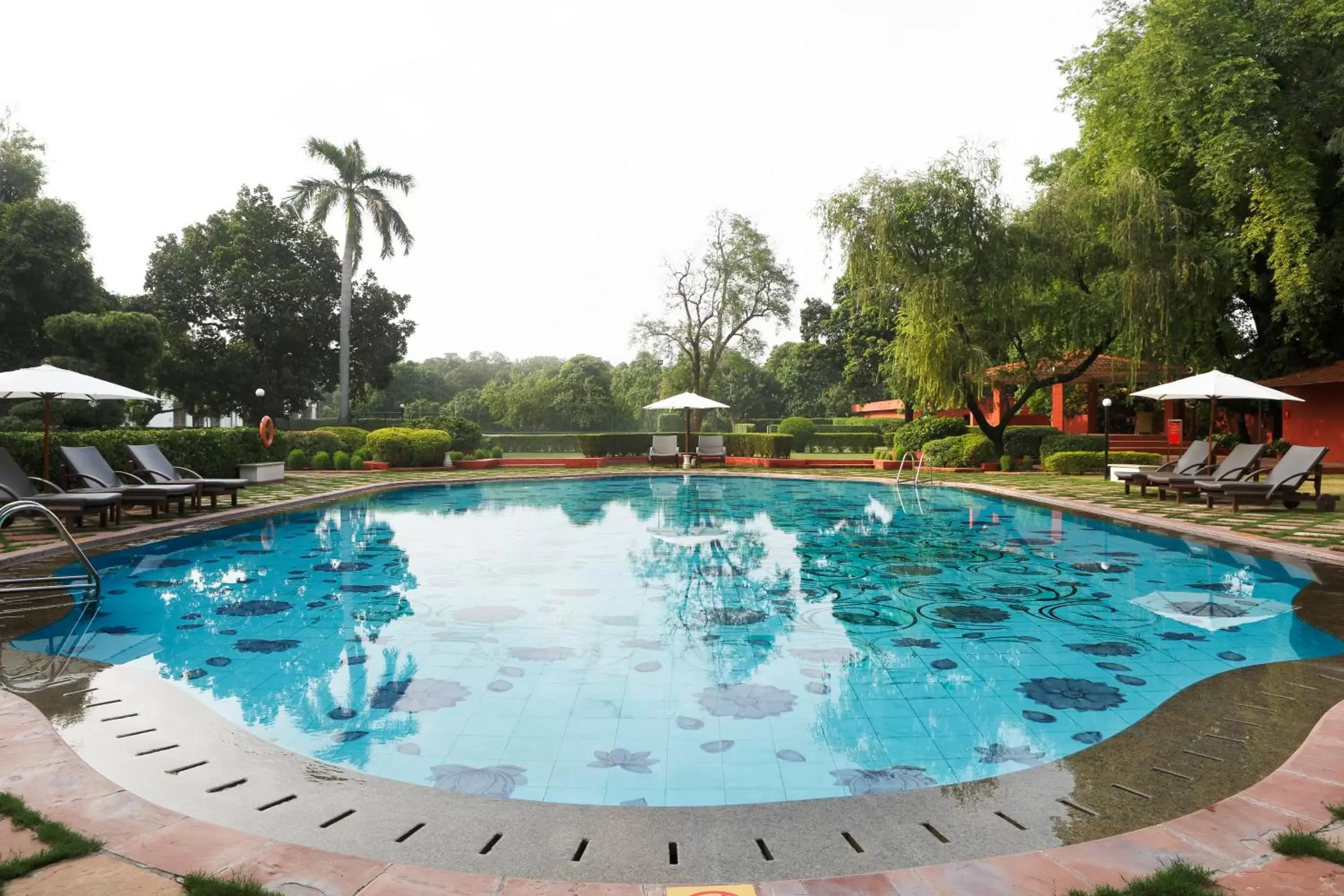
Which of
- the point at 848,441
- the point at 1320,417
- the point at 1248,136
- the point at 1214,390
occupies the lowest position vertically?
the point at 848,441

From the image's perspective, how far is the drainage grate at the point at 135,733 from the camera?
11.7ft

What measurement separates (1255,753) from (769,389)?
48.6 m

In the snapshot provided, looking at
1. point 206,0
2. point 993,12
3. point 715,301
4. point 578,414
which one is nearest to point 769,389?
point 578,414

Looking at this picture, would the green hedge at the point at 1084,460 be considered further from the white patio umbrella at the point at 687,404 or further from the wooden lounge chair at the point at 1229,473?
the white patio umbrella at the point at 687,404

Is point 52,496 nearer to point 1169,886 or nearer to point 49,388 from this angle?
point 49,388

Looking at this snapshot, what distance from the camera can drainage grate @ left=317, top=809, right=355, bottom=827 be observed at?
110 inches

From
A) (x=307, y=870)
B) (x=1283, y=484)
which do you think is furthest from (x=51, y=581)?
(x=1283, y=484)

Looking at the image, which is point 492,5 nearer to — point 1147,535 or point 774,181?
point 774,181

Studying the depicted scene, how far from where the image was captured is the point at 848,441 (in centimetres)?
3045

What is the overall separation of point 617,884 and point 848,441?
2909 centimetres

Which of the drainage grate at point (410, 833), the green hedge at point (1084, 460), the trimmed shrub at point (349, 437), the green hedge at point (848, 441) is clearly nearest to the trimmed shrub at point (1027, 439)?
the green hedge at point (1084, 460)

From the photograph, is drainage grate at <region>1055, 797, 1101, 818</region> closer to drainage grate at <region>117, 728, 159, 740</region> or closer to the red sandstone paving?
the red sandstone paving

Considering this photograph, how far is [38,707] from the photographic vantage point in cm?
383

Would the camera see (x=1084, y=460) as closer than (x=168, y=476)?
No
